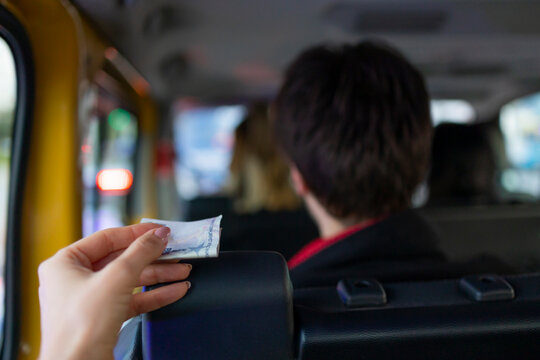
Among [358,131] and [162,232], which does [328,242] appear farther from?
[162,232]

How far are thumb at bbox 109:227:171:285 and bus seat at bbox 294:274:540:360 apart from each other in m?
0.26

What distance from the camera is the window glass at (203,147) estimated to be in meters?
4.53

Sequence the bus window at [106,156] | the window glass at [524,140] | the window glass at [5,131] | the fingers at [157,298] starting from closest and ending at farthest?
the fingers at [157,298]
the window glass at [5,131]
the bus window at [106,156]
the window glass at [524,140]

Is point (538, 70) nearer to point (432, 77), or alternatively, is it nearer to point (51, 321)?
point (432, 77)

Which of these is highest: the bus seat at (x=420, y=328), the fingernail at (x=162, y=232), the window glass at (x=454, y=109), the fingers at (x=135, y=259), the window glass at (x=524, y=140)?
the window glass at (x=454, y=109)

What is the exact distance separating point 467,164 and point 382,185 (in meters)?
1.30

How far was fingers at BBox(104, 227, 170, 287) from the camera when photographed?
22.3 inches

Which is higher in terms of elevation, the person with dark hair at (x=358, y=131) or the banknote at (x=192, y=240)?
the person with dark hair at (x=358, y=131)

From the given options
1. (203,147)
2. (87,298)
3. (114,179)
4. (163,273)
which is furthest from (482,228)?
(203,147)

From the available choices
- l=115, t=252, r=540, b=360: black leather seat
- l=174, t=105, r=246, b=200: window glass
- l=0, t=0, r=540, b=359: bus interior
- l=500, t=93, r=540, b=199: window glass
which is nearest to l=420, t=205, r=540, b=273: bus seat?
l=0, t=0, r=540, b=359: bus interior

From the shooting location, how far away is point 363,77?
1166mm

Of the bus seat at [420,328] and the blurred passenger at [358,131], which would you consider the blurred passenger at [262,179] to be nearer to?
the blurred passenger at [358,131]

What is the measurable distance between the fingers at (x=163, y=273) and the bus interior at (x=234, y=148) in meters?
0.03

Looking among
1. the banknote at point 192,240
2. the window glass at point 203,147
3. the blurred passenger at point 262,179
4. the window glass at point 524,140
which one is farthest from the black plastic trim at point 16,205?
the window glass at point 524,140
